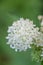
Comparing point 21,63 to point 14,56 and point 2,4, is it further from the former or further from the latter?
point 2,4

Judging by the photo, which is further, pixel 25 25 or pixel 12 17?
pixel 12 17

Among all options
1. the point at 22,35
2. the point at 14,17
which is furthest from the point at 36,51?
the point at 14,17

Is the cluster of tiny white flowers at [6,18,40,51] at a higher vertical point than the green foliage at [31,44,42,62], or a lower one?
higher

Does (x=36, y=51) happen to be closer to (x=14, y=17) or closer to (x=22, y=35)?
(x=22, y=35)

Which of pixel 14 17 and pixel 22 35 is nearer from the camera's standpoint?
pixel 22 35

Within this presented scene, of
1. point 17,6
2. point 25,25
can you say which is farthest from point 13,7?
point 25,25
